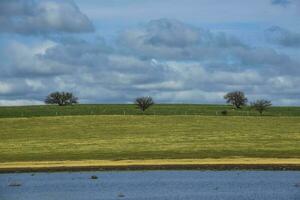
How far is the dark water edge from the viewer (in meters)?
32.7

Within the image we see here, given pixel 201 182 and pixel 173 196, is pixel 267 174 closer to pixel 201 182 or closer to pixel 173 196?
pixel 201 182

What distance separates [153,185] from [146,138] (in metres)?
43.4

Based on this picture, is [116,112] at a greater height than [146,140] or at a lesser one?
greater

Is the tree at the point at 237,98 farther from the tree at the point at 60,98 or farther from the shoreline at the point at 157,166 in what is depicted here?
the shoreline at the point at 157,166

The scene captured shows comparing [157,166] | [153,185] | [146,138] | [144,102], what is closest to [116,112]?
[144,102]

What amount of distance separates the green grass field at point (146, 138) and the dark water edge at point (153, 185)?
1489 cm

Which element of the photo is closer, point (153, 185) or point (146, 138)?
point (153, 185)

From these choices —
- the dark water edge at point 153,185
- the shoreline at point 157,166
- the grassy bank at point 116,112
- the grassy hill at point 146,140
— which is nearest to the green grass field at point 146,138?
the grassy hill at point 146,140

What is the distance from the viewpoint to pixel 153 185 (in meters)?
37.2

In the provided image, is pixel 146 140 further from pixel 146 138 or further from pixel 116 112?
pixel 116 112

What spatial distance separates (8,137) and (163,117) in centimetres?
2736

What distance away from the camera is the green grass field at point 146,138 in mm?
63406

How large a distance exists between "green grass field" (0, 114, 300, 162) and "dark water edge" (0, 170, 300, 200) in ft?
48.9

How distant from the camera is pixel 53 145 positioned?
7506 cm
